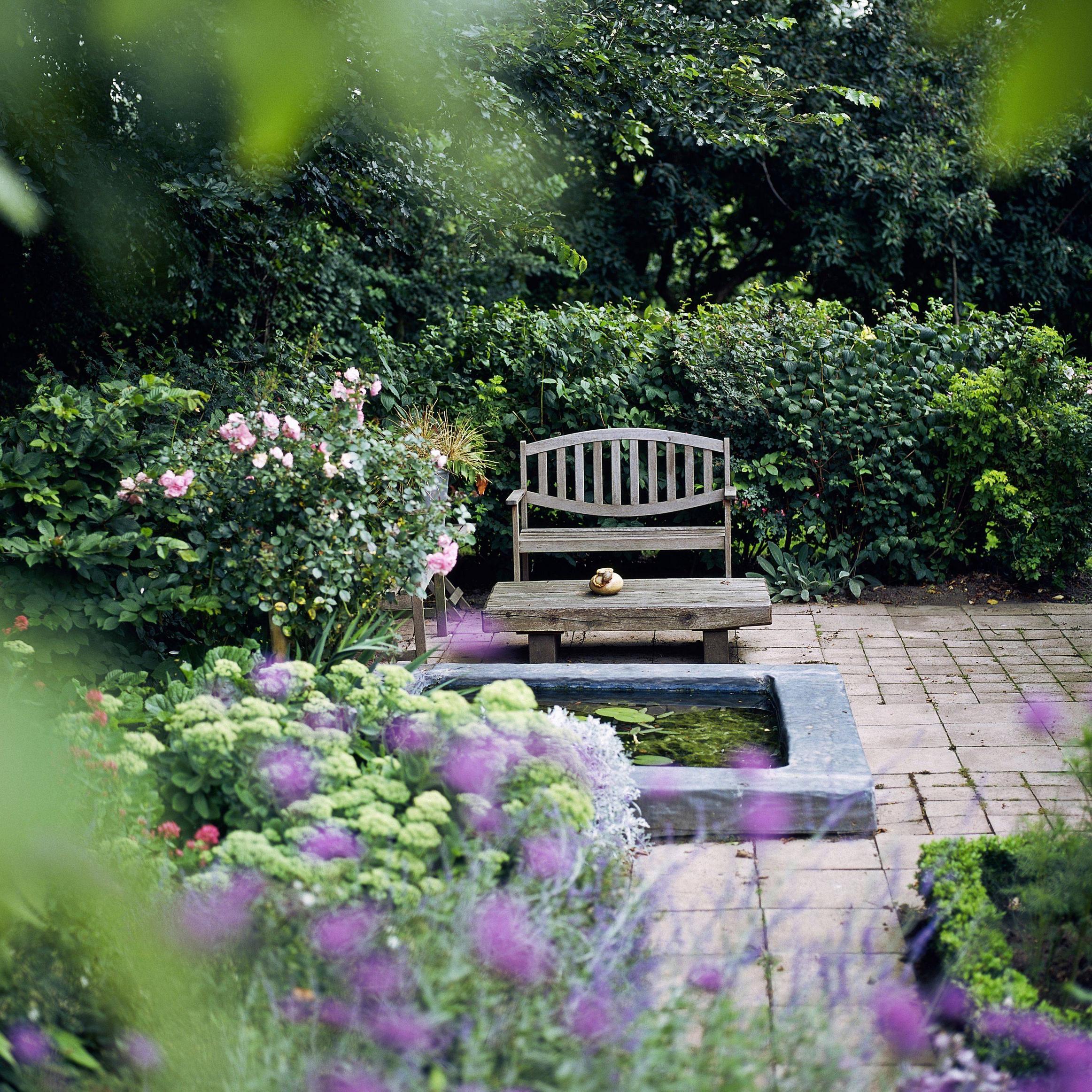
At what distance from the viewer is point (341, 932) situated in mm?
1994

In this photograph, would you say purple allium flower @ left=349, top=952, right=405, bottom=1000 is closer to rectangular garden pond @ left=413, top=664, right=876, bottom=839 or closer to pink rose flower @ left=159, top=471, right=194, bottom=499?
rectangular garden pond @ left=413, top=664, right=876, bottom=839

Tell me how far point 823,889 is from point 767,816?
0.99 ft

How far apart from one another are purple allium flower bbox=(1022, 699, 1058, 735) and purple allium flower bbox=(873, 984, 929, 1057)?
2.08 metres

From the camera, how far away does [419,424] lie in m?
6.30

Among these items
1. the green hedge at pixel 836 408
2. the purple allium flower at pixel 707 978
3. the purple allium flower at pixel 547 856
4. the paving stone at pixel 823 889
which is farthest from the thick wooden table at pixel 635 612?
the purple allium flower at pixel 707 978

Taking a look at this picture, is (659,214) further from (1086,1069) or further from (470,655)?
(1086,1069)

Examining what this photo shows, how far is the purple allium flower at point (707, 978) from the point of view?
2.22 m

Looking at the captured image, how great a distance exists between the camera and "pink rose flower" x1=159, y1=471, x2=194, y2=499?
371 centimetres

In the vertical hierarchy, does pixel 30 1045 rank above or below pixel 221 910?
below

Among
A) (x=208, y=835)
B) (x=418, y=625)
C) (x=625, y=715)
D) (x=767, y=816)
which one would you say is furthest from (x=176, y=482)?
(x=767, y=816)

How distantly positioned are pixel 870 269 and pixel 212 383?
8.04 metres

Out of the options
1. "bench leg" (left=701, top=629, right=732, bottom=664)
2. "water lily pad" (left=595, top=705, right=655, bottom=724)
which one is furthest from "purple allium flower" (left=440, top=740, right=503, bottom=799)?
Answer: "bench leg" (left=701, top=629, right=732, bottom=664)

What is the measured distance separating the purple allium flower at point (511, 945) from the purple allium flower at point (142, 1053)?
22.3 inches

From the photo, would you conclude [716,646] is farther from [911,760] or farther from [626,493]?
[626,493]
